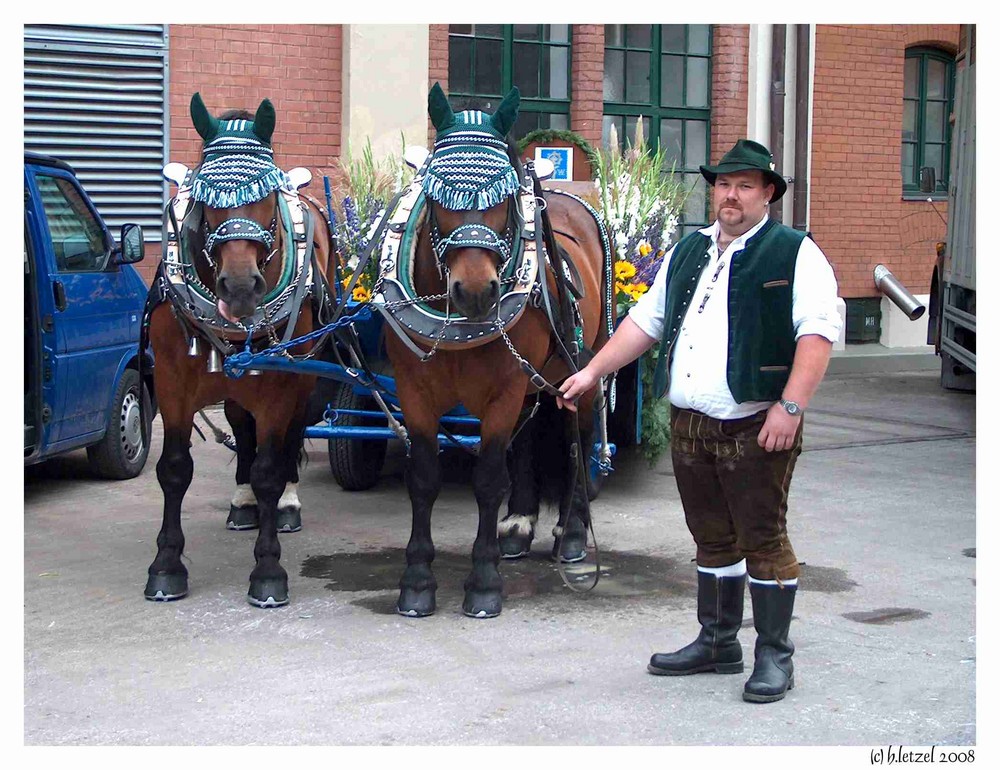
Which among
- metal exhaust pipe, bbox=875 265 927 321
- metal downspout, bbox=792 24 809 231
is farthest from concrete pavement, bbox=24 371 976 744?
metal exhaust pipe, bbox=875 265 927 321

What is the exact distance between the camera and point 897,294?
50.2 feet

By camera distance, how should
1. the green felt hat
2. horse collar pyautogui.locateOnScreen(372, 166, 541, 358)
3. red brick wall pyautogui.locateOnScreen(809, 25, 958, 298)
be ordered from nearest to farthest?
the green felt hat, horse collar pyautogui.locateOnScreen(372, 166, 541, 358), red brick wall pyautogui.locateOnScreen(809, 25, 958, 298)

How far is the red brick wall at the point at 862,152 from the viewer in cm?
1516

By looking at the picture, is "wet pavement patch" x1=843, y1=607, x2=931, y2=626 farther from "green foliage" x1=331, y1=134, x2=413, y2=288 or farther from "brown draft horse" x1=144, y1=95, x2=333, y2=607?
"green foliage" x1=331, y1=134, x2=413, y2=288

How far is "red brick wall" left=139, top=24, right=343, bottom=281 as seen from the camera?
11.4m

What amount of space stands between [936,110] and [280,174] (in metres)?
12.8

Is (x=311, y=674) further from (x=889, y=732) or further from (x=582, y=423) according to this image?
(x=582, y=423)

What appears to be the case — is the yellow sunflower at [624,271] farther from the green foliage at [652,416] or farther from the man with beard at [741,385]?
the man with beard at [741,385]

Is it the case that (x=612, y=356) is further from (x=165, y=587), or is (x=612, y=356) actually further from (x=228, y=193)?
(x=165, y=587)

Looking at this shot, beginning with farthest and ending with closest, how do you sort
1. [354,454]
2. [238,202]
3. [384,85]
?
[384,85], [354,454], [238,202]

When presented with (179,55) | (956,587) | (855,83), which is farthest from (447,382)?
(855,83)

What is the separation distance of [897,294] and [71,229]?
10.4 meters

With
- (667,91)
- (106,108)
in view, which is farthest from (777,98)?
(106,108)

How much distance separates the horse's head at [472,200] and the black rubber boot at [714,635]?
1.29 meters
